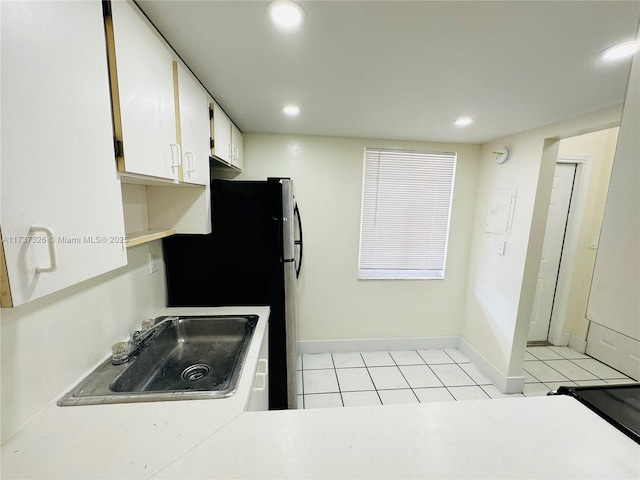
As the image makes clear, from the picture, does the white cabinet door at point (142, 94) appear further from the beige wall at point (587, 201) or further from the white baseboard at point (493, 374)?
the beige wall at point (587, 201)

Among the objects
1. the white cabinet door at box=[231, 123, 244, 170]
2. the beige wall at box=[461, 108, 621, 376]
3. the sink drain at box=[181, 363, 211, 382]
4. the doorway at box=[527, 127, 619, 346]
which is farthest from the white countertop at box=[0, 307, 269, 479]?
the doorway at box=[527, 127, 619, 346]

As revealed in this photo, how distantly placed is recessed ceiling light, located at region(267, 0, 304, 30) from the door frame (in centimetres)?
308

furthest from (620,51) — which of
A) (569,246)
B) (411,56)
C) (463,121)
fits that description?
(569,246)

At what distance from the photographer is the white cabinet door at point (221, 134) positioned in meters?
1.59

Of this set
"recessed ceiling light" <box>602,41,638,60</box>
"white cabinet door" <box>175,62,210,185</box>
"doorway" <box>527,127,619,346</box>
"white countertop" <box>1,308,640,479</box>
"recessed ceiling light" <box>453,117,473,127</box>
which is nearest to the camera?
"white countertop" <box>1,308,640,479</box>

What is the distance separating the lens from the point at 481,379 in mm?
2496

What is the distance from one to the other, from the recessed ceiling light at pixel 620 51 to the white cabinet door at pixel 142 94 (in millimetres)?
1736

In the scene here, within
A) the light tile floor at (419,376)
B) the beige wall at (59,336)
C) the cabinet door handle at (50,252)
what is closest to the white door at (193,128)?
the beige wall at (59,336)

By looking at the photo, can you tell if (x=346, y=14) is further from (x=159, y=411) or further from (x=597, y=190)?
(x=597, y=190)

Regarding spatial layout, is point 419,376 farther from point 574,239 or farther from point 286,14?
point 286,14

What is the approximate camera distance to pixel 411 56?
1112 mm

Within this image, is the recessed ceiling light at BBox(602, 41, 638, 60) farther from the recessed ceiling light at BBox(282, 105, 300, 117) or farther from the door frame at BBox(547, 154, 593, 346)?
the door frame at BBox(547, 154, 593, 346)

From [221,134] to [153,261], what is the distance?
3.04ft

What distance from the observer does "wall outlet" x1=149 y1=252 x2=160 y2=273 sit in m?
1.57
